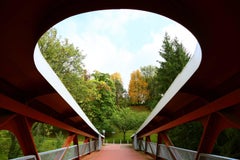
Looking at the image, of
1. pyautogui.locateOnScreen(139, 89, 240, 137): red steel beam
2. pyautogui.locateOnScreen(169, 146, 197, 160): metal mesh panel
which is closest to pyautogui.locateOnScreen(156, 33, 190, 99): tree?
pyautogui.locateOnScreen(169, 146, 197, 160): metal mesh panel

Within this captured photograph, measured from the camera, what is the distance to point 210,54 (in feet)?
10.1

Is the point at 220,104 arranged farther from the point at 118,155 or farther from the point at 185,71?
the point at 118,155

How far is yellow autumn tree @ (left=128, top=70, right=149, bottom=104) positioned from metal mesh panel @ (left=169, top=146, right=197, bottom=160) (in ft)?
155

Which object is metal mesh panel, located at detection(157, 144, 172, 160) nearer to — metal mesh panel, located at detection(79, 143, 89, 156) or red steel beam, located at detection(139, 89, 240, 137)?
red steel beam, located at detection(139, 89, 240, 137)

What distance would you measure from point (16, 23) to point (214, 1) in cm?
167

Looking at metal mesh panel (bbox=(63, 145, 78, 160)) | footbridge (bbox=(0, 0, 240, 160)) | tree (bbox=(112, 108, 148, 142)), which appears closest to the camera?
footbridge (bbox=(0, 0, 240, 160))

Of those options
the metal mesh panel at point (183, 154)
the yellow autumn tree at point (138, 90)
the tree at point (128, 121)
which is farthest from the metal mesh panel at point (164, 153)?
the yellow autumn tree at point (138, 90)

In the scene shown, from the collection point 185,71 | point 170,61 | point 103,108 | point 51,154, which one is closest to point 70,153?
point 51,154

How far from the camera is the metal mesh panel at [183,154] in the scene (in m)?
5.39

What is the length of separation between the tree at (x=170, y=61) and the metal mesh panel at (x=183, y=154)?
11.1 metres

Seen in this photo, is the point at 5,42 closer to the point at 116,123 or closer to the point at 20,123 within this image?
the point at 20,123

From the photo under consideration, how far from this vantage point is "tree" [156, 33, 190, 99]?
18155mm

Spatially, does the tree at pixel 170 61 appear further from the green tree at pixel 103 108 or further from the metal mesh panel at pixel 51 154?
the green tree at pixel 103 108

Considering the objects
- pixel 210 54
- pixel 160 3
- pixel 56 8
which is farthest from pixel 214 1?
pixel 56 8
